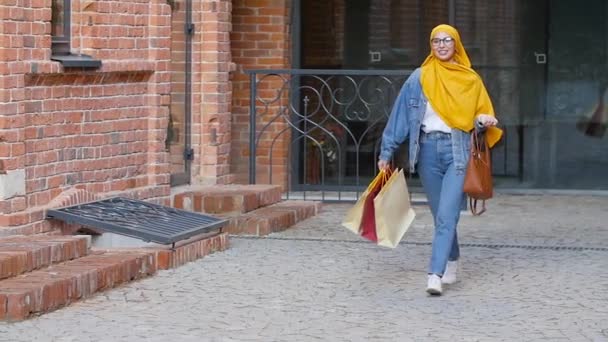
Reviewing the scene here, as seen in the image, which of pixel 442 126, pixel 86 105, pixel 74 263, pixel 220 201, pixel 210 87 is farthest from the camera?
pixel 210 87

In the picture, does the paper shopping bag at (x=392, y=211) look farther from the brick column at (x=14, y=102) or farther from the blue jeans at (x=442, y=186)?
the brick column at (x=14, y=102)

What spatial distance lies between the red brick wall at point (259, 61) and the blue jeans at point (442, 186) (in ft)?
17.0

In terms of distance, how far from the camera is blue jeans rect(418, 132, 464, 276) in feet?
31.0

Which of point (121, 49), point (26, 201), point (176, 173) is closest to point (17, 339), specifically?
point (26, 201)

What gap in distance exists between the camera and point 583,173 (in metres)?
15.6

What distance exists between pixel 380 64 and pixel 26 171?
227 inches

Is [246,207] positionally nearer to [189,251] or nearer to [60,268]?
[189,251]

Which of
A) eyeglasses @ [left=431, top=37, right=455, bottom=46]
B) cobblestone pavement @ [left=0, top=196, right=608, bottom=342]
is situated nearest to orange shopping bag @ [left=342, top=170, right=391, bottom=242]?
cobblestone pavement @ [left=0, top=196, right=608, bottom=342]

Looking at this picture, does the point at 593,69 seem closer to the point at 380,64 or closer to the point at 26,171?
the point at 380,64

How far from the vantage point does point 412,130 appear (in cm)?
959

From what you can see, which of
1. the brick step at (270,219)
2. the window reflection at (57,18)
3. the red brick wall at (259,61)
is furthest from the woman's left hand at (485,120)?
the red brick wall at (259,61)

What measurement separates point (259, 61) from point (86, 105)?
392 centimetres

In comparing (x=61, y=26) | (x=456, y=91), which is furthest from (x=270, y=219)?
(x=456, y=91)

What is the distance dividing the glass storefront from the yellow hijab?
552 centimetres
